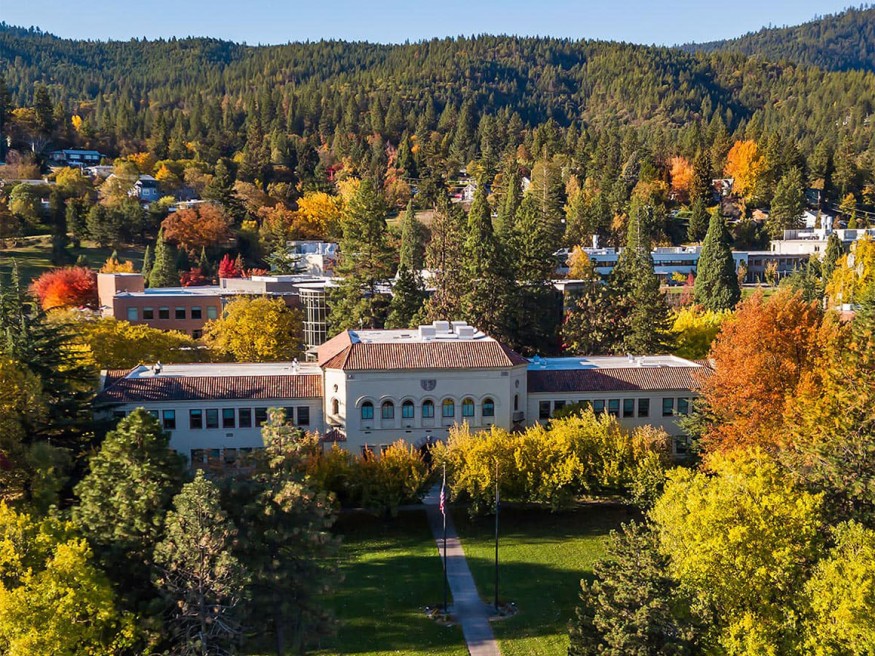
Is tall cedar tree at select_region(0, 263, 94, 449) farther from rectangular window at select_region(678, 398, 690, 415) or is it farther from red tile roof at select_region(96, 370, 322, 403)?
rectangular window at select_region(678, 398, 690, 415)

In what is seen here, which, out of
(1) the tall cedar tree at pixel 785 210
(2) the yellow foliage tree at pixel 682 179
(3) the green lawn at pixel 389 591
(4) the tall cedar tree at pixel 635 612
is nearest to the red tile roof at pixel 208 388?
(3) the green lawn at pixel 389 591

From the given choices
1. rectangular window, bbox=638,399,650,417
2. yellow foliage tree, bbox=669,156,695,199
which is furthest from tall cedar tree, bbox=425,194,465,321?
yellow foliage tree, bbox=669,156,695,199

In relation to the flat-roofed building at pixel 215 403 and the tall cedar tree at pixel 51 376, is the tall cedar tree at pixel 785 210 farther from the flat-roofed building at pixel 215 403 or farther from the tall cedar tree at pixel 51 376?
the tall cedar tree at pixel 51 376

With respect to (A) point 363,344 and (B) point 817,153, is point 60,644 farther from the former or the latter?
(B) point 817,153

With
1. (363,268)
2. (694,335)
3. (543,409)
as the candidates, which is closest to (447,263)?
(363,268)

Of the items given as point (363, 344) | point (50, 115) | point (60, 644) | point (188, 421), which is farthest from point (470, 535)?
point (50, 115)

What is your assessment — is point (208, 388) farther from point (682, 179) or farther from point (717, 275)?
point (682, 179)
